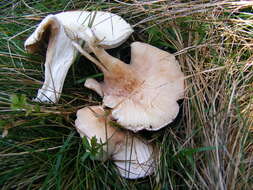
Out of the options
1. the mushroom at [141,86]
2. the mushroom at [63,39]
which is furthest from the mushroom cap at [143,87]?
the mushroom at [63,39]

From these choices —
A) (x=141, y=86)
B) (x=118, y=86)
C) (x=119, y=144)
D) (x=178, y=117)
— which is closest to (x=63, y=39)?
(x=118, y=86)

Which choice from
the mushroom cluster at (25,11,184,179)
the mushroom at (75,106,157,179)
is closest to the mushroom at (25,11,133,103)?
the mushroom cluster at (25,11,184,179)

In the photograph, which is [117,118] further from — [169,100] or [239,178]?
[239,178]

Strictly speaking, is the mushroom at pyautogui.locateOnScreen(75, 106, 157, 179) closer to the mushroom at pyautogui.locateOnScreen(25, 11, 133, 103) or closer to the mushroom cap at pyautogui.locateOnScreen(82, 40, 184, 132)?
the mushroom cap at pyautogui.locateOnScreen(82, 40, 184, 132)

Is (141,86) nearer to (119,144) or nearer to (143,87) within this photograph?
(143,87)

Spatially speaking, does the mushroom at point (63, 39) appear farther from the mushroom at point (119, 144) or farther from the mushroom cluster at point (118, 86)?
the mushroom at point (119, 144)

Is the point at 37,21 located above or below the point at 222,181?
above

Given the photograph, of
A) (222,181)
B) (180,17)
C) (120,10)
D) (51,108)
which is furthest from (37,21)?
(222,181)
